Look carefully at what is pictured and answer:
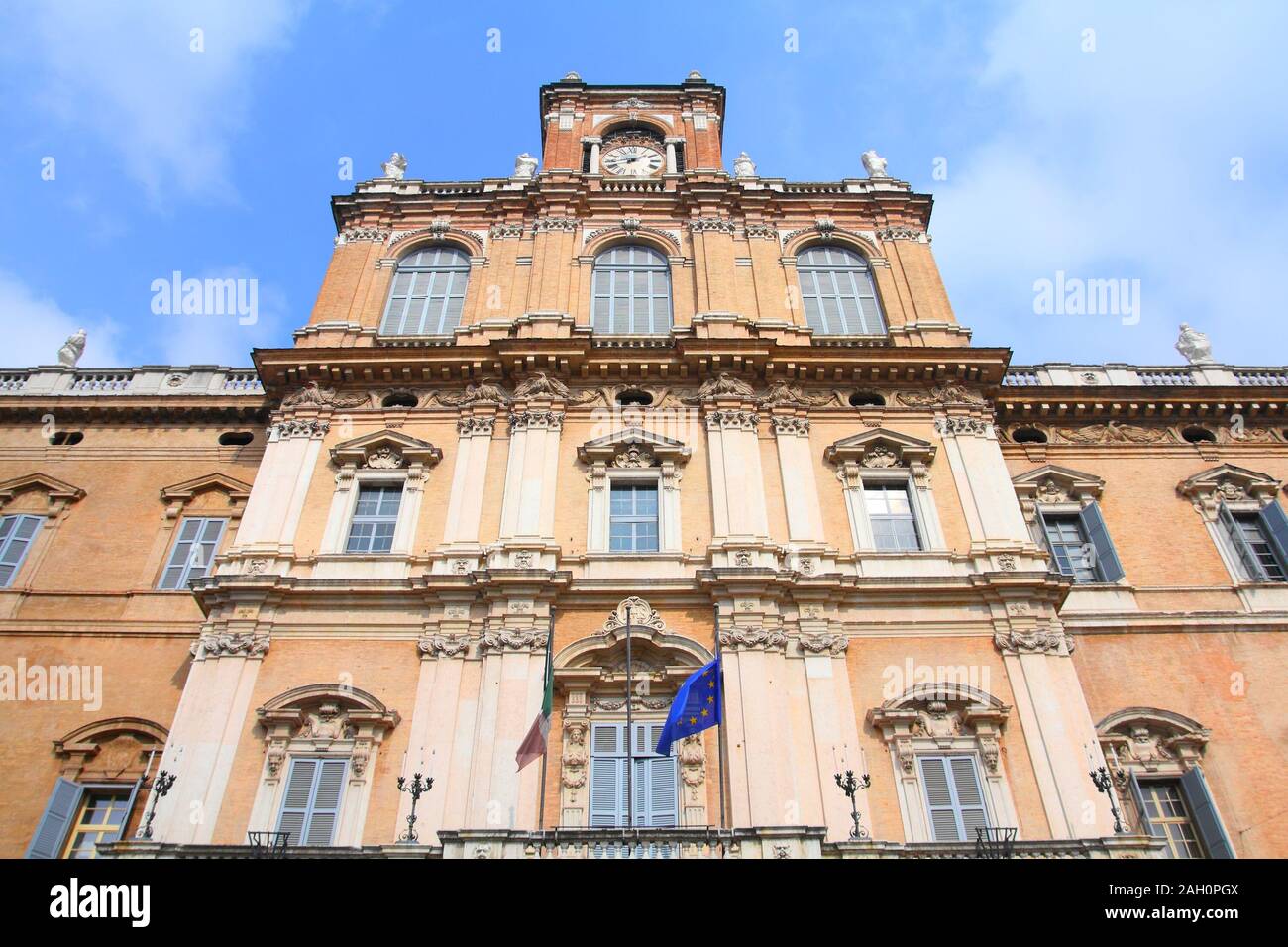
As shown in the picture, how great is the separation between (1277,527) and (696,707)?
519 inches

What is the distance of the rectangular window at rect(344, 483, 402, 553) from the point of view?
19.0 m

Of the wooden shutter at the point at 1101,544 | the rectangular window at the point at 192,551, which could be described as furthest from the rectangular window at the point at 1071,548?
the rectangular window at the point at 192,551

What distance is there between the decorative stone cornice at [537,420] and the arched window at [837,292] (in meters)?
6.52

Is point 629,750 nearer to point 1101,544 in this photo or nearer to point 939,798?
point 939,798

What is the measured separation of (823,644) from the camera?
55.7 feet

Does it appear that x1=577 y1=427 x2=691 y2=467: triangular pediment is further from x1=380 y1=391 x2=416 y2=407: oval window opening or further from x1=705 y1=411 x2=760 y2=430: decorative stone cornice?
x1=380 y1=391 x2=416 y2=407: oval window opening

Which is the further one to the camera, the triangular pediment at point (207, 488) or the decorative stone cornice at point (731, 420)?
the triangular pediment at point (207, 488)

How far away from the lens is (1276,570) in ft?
66.3

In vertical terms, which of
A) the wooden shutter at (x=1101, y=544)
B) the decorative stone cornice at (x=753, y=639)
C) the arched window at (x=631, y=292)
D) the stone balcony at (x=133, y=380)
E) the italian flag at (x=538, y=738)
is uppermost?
the arched window at (x=631, y=292)

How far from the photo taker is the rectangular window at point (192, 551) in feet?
64.2

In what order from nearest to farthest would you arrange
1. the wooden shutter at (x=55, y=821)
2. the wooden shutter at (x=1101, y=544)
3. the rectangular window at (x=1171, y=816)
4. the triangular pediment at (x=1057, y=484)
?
the wooden shutter at (x=55, y=821) → the rectangular window at (x=1171, y=816) → the wooden shutter at (x=1101, y=544) → the triangular pediment at (x=1057, y=484)

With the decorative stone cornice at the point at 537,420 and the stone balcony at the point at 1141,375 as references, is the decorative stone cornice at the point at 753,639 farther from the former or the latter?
the stone balcony at the point at 1141,375
